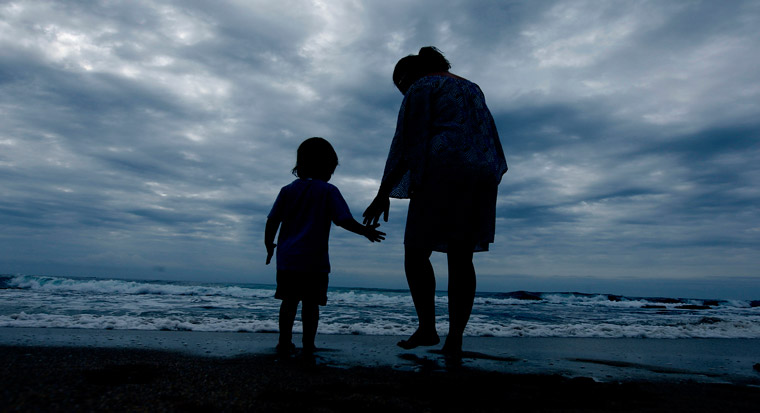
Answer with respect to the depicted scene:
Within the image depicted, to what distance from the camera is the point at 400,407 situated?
1479mm

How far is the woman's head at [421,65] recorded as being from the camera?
301 cm

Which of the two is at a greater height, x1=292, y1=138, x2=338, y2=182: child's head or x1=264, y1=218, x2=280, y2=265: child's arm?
x1=292, y1=138, x2=338, y2=182: child's head

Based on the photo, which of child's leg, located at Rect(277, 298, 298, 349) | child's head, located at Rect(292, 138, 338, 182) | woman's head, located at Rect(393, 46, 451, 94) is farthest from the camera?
child's head, located at Rect(292, 138, 338, 182)

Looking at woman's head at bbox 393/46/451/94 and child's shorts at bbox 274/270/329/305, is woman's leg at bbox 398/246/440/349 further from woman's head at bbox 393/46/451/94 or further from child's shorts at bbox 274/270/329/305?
woman's head at bbox 393/46/451/94

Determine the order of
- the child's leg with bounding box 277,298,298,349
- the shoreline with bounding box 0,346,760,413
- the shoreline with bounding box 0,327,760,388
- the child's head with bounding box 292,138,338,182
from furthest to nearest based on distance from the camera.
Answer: the child's head with bounding box 292,138,338,182
the child's leg with bounding box 277,298,298,349
the shoreline with bounding box 0,327,760,388
the shoreline with bounding box 0,346,760,413

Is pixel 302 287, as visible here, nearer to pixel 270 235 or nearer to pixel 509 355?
pixel 270 235

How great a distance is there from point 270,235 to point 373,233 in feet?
2.68

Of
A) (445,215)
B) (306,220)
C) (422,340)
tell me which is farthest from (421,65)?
(422,340)

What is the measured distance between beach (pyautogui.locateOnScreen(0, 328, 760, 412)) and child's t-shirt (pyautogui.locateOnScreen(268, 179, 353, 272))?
64 cm

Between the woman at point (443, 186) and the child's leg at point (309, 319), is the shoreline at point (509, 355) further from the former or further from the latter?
the woman at point (443, 186)

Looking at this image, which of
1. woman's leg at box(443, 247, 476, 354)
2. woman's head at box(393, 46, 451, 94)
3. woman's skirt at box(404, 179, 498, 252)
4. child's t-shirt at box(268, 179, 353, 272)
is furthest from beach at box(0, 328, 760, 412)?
woman's head at box(393, 46, 451, 94)

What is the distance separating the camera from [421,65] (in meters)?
3.02

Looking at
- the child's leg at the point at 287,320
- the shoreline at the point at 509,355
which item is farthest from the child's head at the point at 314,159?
the shoreline at the point at 509,355

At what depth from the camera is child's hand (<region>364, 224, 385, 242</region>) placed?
109 inches
